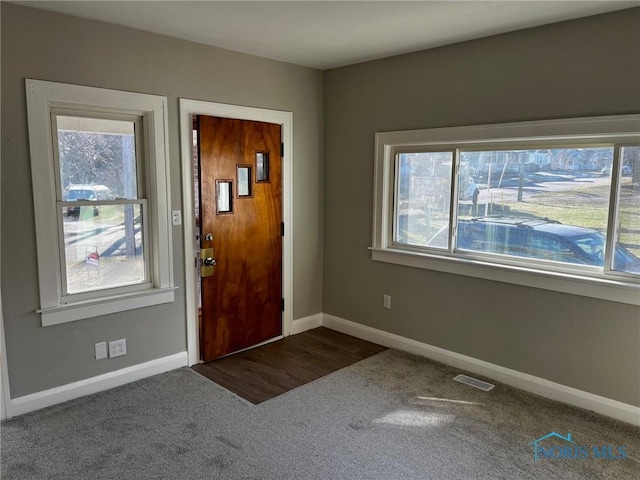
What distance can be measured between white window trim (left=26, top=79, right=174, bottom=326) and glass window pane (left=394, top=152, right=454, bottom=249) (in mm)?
1913

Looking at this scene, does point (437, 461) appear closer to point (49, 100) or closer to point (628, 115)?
point (628, 115)

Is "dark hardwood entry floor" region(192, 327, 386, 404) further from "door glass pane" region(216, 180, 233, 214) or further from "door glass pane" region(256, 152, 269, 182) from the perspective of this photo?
"door glass pane" region(256, 152, 269, 182)

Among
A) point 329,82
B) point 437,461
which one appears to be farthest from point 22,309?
point 329,82

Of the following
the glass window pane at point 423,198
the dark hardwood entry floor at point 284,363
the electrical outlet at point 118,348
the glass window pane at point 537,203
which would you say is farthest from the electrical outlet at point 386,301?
the electrical outlet at point 118,348

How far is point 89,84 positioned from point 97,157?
47cm

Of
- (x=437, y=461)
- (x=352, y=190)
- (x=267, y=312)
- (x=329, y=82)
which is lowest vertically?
(x=437, y=461)

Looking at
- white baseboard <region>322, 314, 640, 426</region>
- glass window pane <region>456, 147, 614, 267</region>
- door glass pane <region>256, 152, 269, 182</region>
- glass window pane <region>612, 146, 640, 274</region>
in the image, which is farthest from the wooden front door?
glass window pane <region>612, 146, 640, 274</region>

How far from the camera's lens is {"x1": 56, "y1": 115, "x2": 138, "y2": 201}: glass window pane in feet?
9.74

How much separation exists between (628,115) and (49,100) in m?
3.44

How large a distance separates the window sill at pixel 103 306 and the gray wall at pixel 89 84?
5 cm

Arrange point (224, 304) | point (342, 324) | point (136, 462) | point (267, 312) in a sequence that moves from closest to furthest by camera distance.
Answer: point (136, 462)
point (224, 304)
point (267, 312)
point (342, 324)

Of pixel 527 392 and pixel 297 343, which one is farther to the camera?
pixel 297 343

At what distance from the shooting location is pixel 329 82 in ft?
14.1

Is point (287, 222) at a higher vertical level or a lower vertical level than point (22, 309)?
higher
